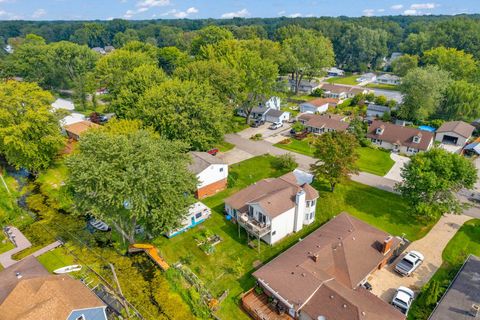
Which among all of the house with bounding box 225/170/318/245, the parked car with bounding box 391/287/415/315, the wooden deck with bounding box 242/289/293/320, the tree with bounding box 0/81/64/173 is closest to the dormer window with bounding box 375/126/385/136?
the house with bounding box 225/170/318/245

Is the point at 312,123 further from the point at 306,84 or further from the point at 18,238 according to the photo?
the point at 18,238

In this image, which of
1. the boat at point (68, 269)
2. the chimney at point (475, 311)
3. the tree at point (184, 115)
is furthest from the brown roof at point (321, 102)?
the boat at point (68, 269)

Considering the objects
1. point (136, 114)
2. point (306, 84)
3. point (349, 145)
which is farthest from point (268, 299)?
point (306, 84)

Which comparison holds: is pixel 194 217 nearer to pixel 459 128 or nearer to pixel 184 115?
pixel 184 115

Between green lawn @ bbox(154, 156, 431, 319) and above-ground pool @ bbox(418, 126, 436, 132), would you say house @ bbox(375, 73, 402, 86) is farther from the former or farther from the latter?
green lawn @ bbox(154, 156, 431, 319)

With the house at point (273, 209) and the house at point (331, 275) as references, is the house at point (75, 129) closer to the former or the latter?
the house at point (273, 209)

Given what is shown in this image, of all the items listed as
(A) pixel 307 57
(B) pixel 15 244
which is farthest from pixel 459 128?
(B) pixel 15 244
